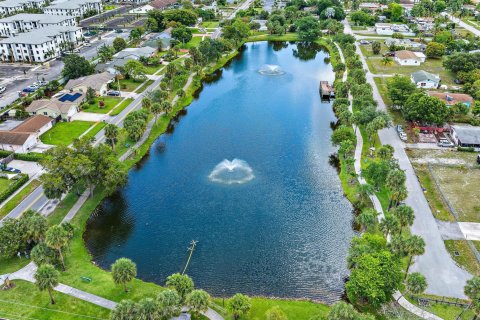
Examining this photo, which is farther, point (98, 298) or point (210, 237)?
point (210, 237)

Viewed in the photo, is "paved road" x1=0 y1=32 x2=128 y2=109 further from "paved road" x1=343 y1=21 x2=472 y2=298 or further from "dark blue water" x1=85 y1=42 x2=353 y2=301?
"paved road" x1=343 y1=21 x2=472 y2=298

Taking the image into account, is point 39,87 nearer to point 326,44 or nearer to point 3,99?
point 3,99

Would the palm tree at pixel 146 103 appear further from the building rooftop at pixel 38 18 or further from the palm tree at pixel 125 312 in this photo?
the building rooftop at pixel 38 18

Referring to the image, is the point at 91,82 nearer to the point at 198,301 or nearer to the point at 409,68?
the point at 198,301

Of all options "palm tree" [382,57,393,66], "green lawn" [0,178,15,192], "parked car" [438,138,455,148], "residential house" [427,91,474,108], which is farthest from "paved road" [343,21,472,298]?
"green lawn" [0,178,15,192]

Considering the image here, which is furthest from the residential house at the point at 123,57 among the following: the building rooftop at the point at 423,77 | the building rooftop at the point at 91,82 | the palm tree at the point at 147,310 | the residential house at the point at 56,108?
the palm tree at the point at 147,310

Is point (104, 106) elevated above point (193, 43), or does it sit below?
above

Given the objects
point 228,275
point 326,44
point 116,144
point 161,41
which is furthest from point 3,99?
point 326,44

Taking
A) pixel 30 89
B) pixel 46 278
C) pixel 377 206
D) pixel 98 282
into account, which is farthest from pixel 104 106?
pixel 377 206
